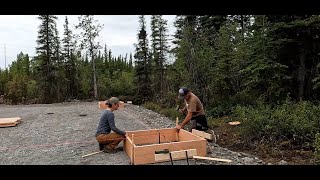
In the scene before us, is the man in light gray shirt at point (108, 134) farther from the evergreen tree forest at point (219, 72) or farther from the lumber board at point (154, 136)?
the evergreen tree forest at point (219, 72)

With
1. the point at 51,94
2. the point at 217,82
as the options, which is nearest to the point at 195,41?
the point at 217,82

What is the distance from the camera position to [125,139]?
6.63 metres

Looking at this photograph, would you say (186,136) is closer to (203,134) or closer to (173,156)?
(203,134)

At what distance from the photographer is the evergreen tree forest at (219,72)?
9312 mm

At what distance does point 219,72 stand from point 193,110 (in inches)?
343

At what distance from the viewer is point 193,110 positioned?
7.13 metres

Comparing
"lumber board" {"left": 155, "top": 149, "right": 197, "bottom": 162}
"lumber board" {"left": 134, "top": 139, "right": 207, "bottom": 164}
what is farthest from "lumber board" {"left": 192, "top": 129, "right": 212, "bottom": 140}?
"lumber board" {"left": 155, "top": 149, "right": 197, "bottom": 162}

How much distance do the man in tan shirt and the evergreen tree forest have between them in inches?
58.5

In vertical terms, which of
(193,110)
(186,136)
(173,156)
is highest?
(193,110)

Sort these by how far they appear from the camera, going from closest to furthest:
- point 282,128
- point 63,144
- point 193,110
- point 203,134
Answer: point 193,110 < point 203,134 < point 63,144 < point 282,128

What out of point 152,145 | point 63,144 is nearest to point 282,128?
point 152,145

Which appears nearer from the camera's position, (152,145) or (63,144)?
(152,145)

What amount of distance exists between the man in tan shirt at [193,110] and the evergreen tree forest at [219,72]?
1486 mm
